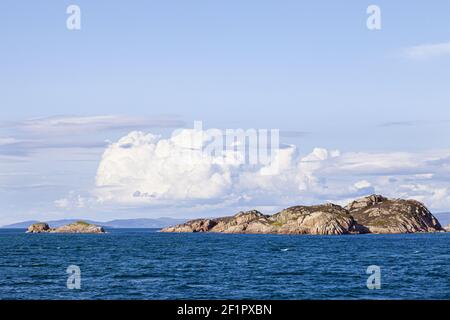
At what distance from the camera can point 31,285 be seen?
290 feet

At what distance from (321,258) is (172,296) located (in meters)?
76.8

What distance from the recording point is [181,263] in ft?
438

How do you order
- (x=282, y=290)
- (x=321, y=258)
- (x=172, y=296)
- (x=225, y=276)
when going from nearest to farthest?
(x=172, y=296) < (x=282, y=290) < (x=225, y=276) < (x=321, y=258)

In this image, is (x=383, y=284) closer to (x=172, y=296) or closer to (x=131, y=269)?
(x=172, y=296)

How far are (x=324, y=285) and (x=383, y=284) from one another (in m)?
8.08

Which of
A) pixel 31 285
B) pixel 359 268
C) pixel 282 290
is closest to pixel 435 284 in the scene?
pixel 282 290
